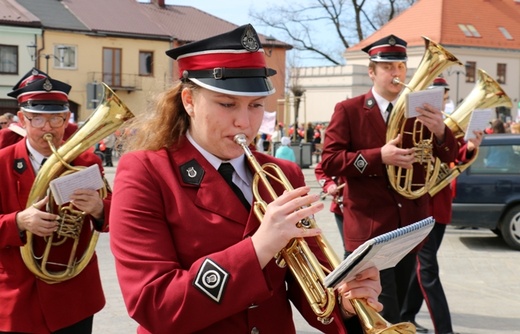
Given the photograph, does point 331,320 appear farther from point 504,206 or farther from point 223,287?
point 504,206

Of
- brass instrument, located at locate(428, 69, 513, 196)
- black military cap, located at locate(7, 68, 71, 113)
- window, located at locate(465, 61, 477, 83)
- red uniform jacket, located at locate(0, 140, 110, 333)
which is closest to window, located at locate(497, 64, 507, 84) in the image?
window, located at locate(465, 61, 477, 83)

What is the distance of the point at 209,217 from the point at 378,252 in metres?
0.57

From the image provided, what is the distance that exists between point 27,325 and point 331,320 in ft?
7.63

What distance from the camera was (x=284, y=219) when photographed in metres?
2.49

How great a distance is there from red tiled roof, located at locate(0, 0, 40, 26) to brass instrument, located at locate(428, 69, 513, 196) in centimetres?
4226

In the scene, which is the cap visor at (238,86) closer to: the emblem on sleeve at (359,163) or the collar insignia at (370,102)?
the emblem on sleeve at (359,163)

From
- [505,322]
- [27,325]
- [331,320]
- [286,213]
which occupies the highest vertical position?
[286,213]

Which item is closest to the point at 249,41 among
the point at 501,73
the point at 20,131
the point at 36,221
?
the point at 36,221

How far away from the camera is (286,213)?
2490 mm

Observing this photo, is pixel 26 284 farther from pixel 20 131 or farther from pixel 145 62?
pixel 145 62

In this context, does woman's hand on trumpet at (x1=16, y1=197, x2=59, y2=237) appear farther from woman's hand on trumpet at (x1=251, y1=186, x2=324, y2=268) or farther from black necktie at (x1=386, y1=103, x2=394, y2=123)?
black necktie at (x1=386, y1=103, x2=394, y2=123)

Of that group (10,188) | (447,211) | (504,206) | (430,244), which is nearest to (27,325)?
(10,188)

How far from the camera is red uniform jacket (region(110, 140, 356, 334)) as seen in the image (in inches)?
101

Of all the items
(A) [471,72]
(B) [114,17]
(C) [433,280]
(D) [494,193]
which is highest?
(B) [114,17]
